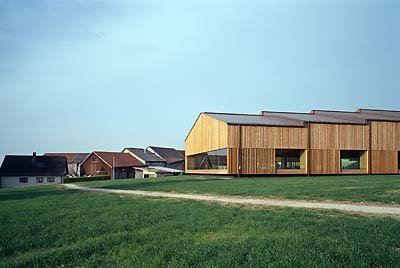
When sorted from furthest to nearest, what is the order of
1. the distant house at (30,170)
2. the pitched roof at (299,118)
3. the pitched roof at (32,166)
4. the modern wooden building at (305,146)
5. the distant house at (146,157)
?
the distant house at (146,157) < the pitched roof at (32,166) < the distant house at (30,170) < the pitched roof at (299,118) < the modern wooden building at (305,146)

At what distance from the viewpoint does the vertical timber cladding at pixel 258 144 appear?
39750 mm

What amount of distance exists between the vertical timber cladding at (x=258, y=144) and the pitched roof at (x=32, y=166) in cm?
4110

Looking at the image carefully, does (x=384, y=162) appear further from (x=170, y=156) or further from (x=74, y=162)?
(x=74, y=162)

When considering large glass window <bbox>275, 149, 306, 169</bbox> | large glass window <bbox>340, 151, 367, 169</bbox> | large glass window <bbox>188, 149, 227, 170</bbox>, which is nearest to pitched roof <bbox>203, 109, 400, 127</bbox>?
large glass window <bbox>275, 149, 306, 169</bbox>

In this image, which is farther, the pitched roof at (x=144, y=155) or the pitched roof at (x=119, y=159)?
the pitched roof at (x=144, y=155)

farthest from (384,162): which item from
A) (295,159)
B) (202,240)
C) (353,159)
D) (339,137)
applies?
(202,240)

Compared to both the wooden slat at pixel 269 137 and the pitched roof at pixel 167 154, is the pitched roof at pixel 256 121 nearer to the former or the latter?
the wooden slat at pixel 269 137

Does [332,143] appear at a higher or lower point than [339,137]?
lower

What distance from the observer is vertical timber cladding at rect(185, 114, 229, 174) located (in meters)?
41.5

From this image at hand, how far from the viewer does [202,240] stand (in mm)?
7543

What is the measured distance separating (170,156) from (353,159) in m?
57.9

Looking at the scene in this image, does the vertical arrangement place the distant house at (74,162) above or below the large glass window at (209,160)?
below

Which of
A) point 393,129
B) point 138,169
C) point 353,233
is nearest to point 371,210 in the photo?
point 353,233

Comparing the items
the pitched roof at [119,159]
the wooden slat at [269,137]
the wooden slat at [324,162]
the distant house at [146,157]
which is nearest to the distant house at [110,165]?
the pitched roof at [119,159]
